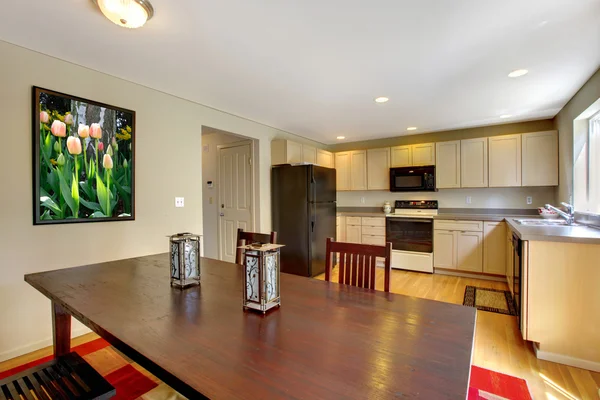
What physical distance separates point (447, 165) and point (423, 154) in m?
0.40

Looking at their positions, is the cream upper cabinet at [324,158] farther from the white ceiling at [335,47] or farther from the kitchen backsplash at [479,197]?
the white ceiling at [335,47]

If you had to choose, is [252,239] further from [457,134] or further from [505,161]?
[457,134]

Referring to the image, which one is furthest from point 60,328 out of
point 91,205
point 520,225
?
point 520,225

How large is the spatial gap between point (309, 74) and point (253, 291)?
2.02 meters

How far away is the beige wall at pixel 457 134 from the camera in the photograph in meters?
4.01

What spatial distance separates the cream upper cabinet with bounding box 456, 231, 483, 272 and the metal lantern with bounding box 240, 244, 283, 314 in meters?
3.76

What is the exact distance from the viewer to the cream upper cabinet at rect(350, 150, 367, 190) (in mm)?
5082

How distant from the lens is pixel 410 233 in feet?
14.4

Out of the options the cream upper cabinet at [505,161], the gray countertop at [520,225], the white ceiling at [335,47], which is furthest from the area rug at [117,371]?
the cream upper cabinet at [505,161]

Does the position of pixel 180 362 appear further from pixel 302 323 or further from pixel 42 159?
pixel 42 159

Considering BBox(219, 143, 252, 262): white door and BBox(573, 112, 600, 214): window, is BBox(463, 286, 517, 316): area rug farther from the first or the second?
BBox(219, 143, 252, 262): white door

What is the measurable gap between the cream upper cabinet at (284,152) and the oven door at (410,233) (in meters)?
1.76

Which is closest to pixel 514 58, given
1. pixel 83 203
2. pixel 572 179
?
pixel 572 179

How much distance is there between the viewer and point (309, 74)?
8.08ft
